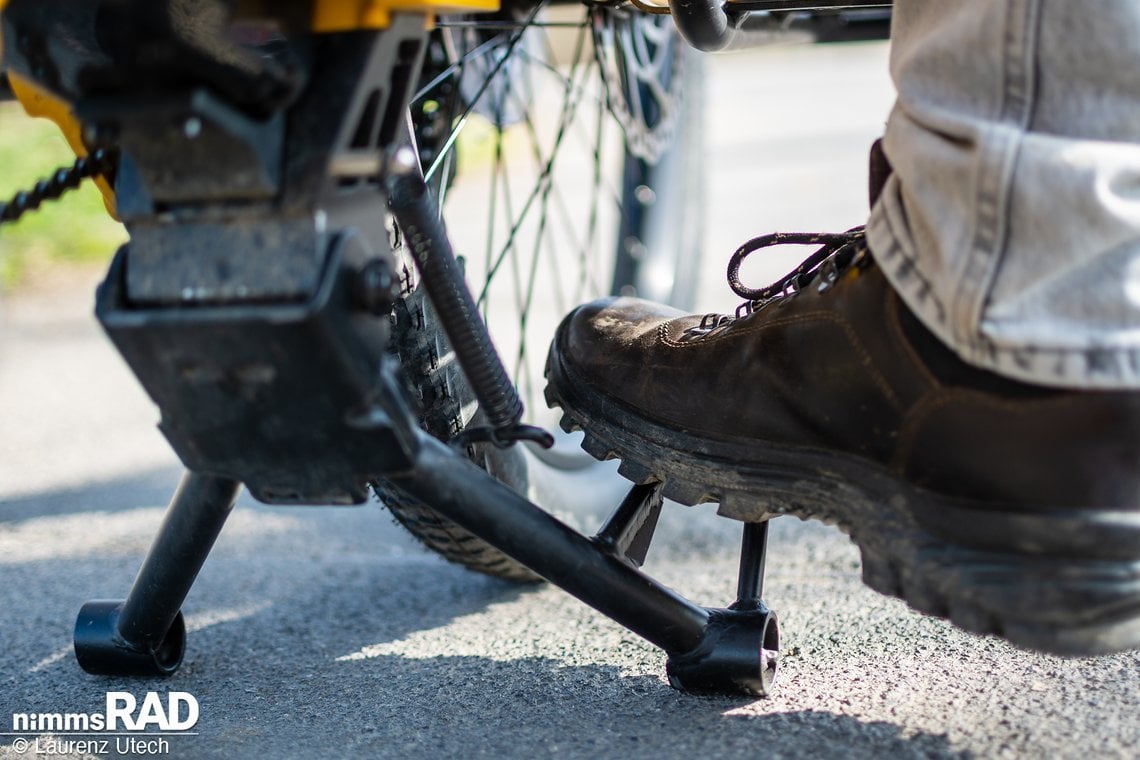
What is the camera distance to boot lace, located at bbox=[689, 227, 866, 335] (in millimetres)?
762

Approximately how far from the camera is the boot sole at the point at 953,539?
64 centimetres

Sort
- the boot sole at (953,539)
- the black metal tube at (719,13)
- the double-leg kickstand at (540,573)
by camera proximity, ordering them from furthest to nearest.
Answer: the black metal tube at (719,13) → the double-leg kickstand at (540,573) → the boot sole at (953,539)

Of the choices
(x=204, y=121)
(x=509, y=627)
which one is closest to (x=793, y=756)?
(x=509, y=627)

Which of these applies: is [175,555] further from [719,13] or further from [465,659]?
[719,13]

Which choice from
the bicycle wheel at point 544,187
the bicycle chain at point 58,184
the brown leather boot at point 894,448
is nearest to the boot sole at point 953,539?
the brown leather boot at point 894,448

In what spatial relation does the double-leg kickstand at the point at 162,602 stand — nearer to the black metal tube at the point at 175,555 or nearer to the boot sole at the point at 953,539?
the black metal tube at the point at 175,555

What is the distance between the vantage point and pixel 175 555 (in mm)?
834

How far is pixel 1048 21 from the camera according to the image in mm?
611

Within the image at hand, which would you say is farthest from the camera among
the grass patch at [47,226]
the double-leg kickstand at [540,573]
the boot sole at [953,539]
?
the grass patch at [47,226]

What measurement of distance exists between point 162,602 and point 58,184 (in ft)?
1.07

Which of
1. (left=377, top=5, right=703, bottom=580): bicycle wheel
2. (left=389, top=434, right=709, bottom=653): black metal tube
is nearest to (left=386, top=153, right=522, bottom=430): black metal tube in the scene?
(left=389, top=434, right=709, bottom=653): black metal tube

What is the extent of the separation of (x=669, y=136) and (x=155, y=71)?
1.31 metres

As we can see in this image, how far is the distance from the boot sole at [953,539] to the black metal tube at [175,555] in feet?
1.08

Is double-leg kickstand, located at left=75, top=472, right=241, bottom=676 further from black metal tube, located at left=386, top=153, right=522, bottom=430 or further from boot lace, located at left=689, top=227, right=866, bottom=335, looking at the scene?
boot lace, located at left=689, top=227, right=866, bottom=335
